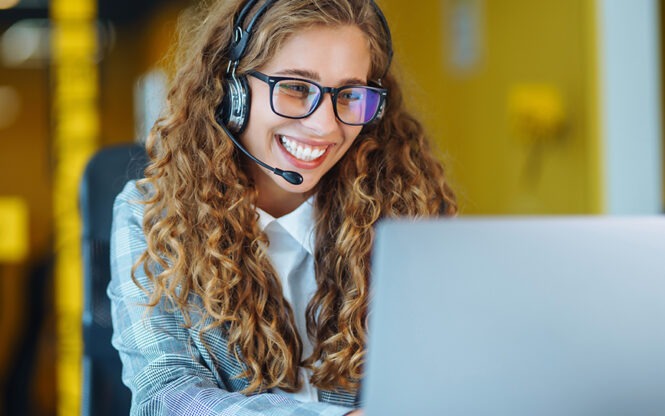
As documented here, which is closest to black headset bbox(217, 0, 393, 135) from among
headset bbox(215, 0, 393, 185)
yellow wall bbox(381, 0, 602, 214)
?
headset bbox(215, 0, 393, 185)

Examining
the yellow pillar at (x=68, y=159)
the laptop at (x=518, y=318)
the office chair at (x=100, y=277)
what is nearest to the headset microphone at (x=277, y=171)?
the office chair at (x=100, y=277)

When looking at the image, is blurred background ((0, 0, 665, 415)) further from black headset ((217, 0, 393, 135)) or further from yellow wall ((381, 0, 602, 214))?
black headset ((217, 0, 393, 135))

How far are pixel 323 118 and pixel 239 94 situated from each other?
14cm

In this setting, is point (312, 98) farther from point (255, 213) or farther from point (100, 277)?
point (100, 277)

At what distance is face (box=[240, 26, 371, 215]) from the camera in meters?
1.17

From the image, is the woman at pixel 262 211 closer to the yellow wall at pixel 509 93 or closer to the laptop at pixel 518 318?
the laptop at pixel 518 318

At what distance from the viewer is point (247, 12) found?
1221 mm

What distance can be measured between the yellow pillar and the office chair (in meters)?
1.77

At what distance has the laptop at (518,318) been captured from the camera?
0.60 m

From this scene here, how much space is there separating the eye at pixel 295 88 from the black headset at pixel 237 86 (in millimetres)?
66

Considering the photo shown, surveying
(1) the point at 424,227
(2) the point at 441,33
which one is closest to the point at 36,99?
(2) the point at 441,33

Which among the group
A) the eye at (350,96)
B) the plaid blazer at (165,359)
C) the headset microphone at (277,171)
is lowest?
the plaid blazer at (165,359)

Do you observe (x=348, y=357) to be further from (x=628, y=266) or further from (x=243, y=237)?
(x=628, y=266)

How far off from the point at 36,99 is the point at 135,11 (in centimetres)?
53
